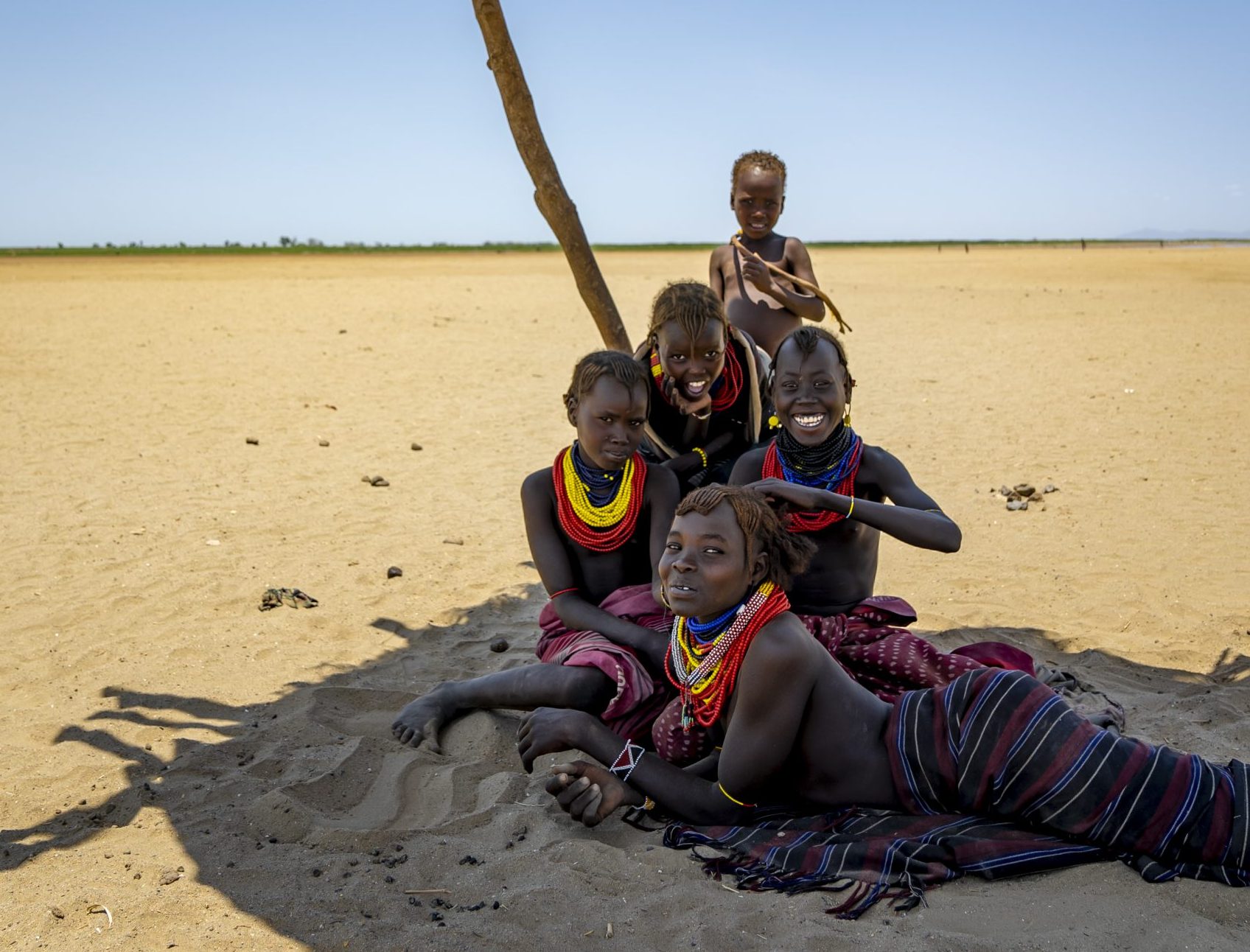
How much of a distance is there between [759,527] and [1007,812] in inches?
38.9

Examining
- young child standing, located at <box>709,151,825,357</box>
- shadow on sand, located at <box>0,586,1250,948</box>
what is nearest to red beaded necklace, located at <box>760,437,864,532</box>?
shadow on sand, located at <box>0,586,1250,948</box>

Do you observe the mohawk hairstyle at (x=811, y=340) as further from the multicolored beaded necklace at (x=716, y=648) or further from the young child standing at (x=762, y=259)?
the young child standing at (x=762, y=259)

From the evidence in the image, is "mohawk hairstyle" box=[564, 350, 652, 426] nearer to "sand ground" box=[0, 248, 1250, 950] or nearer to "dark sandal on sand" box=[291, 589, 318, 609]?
"sand ground" box=[0, 248, 1250, 950]

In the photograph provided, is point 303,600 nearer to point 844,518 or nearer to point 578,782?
point 578,782

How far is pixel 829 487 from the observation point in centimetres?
374

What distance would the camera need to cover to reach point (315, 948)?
8.69 ft

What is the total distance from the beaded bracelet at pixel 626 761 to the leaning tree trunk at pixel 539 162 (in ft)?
5.95

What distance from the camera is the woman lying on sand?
2.71m

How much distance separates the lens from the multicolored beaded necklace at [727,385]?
4262mm

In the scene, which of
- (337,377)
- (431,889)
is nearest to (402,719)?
(431,889)

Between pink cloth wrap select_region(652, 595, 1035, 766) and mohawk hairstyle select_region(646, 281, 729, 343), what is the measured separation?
1.13m

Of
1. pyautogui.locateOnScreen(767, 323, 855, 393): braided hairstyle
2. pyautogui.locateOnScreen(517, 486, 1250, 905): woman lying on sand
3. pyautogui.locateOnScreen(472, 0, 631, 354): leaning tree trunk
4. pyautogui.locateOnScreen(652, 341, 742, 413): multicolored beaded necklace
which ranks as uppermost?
pyautogui.locateOnScreen(472, 0, 631, 354): leaning tree trunk

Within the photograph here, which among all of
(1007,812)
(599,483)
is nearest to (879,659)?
(1007,812)

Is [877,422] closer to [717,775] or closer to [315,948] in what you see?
[717,775]
